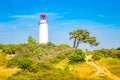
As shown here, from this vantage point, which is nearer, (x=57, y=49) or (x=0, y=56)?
(x=0, y=56)

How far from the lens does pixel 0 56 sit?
9150 centimetres

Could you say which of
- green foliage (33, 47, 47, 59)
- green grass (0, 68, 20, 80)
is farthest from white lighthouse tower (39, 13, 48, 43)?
green grass (0, 68, 20, 80)

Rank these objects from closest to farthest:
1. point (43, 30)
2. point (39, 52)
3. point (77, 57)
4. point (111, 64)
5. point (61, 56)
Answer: point (111, 64), point (77, 57), point (61, 56), point (39, 52), point (43, 30)

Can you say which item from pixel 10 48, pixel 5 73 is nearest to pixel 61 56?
pixel 10 48

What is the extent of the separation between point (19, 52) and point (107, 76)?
41364 millimetres

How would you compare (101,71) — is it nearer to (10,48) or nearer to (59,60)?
(59,60)

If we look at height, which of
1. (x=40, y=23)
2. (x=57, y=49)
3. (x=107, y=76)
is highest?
(x=40, y=23)

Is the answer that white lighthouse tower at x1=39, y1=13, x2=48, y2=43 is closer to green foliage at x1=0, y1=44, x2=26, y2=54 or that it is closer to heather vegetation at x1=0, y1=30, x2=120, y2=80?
heather vegetation at x1=0, y1=30, x2=120, y2=80

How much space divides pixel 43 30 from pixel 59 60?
26896 millimetres

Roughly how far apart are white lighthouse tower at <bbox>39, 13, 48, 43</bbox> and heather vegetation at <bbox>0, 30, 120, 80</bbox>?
4355mm

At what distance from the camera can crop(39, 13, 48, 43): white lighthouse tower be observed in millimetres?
111750

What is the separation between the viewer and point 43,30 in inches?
4424

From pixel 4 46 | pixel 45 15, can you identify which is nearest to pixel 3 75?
pixel 4 46

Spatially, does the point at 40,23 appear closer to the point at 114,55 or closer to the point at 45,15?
the point at 45,15
